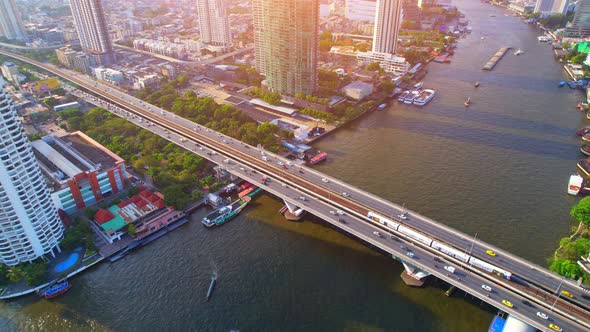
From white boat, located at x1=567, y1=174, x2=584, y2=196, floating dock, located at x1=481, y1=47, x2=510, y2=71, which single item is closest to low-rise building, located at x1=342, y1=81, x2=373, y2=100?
floating dock, located at x1=481, y1=47, x2=510, y2=71

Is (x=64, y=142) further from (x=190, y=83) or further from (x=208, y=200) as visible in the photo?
(x=190, y=83)

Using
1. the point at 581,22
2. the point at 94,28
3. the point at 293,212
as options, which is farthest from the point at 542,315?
the point at 581,22

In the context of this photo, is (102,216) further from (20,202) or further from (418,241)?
(418,241)

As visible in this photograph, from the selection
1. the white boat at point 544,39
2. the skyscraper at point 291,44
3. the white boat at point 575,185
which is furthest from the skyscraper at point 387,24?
the white boat at point 575,185

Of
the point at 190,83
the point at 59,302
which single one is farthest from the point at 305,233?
the point at 190,83

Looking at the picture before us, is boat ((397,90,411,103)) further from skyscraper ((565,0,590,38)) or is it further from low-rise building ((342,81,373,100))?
skyscraper ((565,0,590,38))

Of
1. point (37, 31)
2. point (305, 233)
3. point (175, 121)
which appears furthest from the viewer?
point (37, 31)
